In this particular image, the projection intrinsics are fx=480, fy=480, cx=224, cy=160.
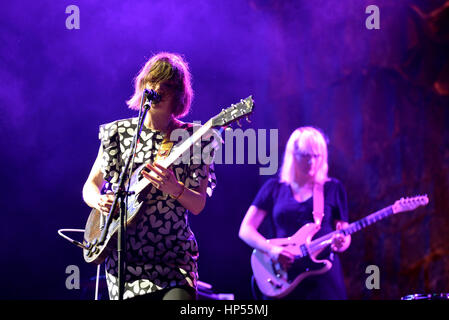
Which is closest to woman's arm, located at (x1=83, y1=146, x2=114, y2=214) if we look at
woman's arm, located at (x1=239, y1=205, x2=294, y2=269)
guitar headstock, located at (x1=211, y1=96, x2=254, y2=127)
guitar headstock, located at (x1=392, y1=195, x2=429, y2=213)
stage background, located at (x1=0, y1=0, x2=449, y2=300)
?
guitar headstock, located at (x1=211, y1=96, x2=254, y2=127)

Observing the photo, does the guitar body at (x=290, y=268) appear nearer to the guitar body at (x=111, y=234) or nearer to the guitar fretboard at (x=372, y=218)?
the guitar fretboard at (x=372, y=218)

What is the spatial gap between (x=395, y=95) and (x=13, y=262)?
3.89 m

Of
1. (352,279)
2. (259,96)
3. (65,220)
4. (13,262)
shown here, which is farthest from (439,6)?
(13,262)

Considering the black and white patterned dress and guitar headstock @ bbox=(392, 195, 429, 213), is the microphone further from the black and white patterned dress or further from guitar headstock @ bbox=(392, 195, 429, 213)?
guitar headstock @ bbox=(392, 195, 429, 213)

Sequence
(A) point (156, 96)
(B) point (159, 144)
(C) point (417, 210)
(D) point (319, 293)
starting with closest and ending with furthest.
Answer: (A) point (156, 96) < (B) point (159, 144) < (D) point (319, 293) < (C) point (417, 210)

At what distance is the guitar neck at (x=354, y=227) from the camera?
13.0ft

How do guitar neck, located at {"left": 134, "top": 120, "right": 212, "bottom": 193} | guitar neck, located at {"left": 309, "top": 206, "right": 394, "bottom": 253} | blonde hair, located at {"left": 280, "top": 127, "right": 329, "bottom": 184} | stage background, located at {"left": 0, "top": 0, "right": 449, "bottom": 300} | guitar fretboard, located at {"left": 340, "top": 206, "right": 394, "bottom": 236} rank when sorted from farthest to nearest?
stage background, located at {"left": 0, "top": 0, "right": 449, "bottom": 300} < blonde hair, located at {"left": 280, "top": 127, "right": 329, "bottom": 184} < guitar fretboard, located at {"left": 340, "top": 206, "right": 394, "bottom": 236} < guitar neck, located at {"left": 309, "top": 206, "right": 394, "bottom": 253} < guitar neck, located at {"left": 134, "top": 120, "right": 212, "bottom": 193}

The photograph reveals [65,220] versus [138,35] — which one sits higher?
[138,35]

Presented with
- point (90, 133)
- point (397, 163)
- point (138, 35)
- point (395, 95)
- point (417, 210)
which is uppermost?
point (138, 35)

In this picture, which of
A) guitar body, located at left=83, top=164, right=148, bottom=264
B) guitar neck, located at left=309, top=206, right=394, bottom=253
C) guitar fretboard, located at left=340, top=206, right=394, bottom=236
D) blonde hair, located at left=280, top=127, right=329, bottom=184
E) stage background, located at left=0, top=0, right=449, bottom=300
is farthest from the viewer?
stage background, located at left=0, top=0, right=449, bottom=300

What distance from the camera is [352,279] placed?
14.6 ft

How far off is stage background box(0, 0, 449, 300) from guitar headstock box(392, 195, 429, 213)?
184mm

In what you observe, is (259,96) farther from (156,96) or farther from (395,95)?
(156,96)

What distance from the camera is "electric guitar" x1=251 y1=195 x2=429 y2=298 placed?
397 cm
